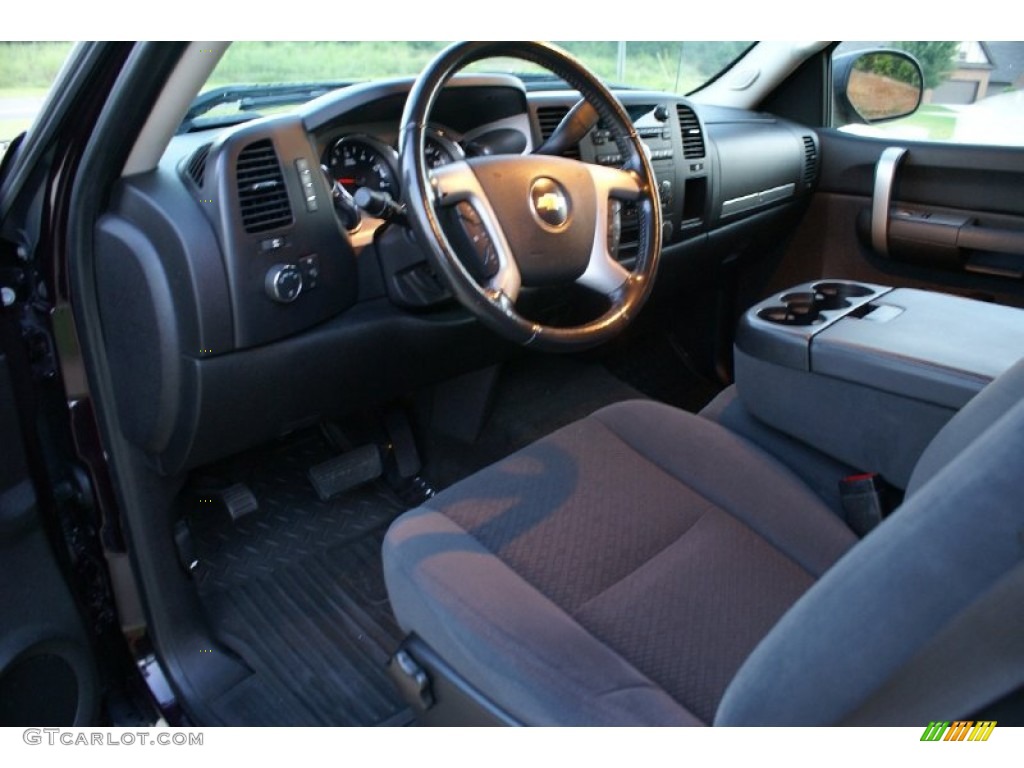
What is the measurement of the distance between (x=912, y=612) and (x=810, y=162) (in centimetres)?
208

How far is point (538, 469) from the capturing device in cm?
130

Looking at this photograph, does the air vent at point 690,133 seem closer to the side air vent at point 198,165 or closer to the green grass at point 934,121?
the green grass at point 934,121

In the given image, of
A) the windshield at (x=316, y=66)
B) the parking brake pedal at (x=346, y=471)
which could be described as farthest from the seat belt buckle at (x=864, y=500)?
the parking brake pedal at (x=346, y=471)

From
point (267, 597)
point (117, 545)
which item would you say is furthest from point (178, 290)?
point (267, 597)

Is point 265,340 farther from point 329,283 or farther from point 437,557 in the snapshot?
point 437,557

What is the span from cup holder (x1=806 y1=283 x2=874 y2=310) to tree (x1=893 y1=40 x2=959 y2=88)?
0.78m

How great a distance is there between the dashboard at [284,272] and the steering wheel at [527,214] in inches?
3.7

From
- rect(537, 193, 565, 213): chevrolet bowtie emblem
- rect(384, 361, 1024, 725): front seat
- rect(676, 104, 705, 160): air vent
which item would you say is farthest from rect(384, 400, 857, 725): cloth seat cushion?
rect(676, 104, 705, 160): air vent

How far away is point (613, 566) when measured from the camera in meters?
1.13

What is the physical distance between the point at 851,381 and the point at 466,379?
3.24 ft

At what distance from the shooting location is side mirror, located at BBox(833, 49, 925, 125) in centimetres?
237

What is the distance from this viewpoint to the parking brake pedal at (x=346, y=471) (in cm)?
189

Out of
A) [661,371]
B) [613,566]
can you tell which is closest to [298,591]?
[613,566]

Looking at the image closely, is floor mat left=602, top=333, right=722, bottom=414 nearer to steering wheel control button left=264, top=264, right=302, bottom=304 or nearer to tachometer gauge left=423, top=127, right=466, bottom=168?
tachometer gauge left=423, top=127, right=466, bottom=168
